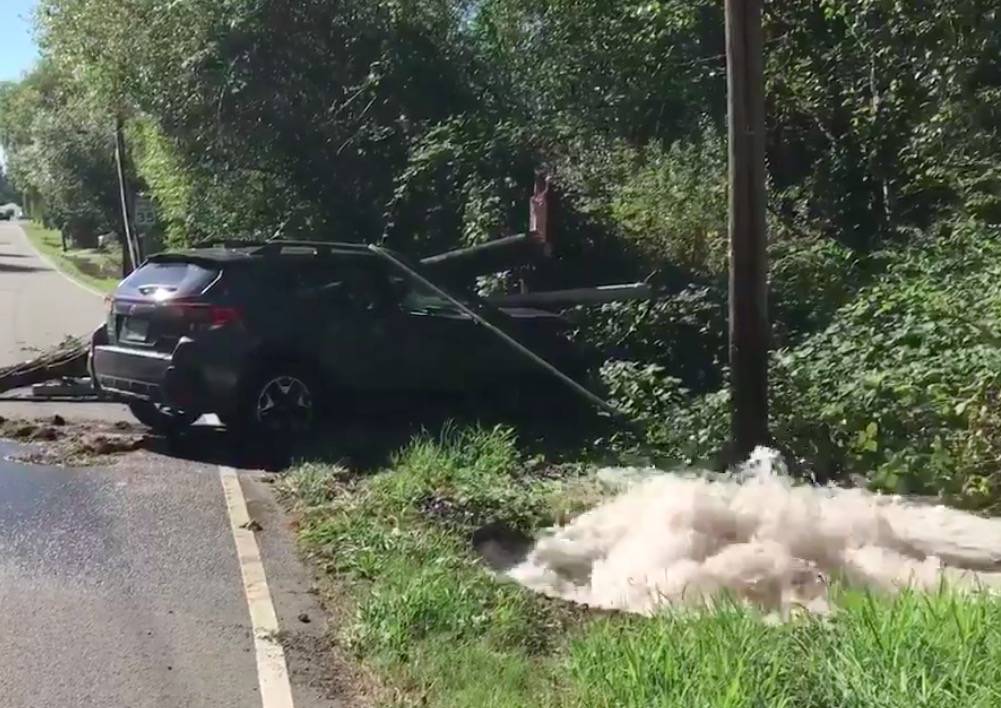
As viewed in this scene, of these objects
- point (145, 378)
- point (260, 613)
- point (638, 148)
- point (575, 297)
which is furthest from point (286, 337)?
point (638, 148)

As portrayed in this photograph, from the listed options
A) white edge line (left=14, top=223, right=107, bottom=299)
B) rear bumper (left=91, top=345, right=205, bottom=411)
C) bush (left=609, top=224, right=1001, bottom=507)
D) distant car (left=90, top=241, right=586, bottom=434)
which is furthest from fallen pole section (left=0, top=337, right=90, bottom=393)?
white edge line (left=14, top=223, right=107, bottom=299)

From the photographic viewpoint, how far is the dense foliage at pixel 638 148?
10781mm

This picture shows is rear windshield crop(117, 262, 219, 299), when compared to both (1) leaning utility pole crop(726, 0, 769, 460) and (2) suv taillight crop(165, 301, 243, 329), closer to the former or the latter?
(2) suv taillight crop(165, 301, 243, 329)

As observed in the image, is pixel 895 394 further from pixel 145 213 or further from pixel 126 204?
pixel 126 204

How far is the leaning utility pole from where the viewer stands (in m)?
8.33

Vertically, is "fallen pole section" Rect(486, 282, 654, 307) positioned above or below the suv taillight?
below

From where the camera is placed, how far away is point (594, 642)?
5000mm

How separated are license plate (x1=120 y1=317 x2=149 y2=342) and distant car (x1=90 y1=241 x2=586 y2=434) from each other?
0.01 m

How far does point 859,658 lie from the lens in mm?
4352

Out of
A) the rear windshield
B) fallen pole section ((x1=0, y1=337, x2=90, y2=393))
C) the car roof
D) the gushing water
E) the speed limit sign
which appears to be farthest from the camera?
the speed limit sign

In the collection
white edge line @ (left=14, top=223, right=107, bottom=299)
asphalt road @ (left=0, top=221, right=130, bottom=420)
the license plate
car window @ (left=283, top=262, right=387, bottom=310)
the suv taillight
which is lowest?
white edge line @ (left=14, top=223, right=107, bottom=299)

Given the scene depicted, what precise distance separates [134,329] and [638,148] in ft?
27.1

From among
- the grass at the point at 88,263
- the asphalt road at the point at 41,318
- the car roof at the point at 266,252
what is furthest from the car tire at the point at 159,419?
the grass at the point at 88,263

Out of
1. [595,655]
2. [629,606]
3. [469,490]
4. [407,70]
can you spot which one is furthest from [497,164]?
[595,655]
